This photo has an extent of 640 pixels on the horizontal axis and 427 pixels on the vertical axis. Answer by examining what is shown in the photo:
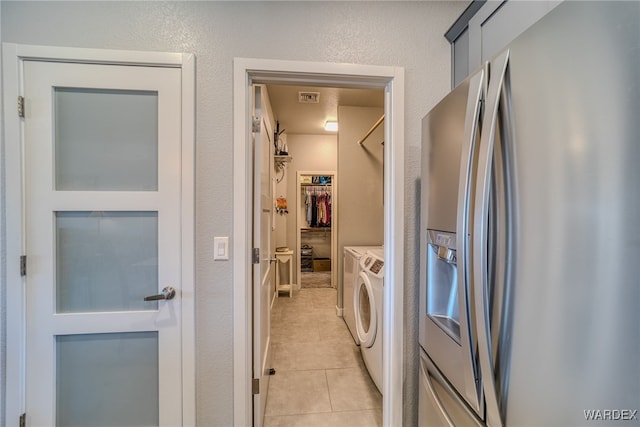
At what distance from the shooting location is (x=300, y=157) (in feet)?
14.5

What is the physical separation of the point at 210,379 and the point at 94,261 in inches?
32.4

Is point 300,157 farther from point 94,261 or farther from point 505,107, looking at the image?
point 505,107

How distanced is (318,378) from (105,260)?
1726mm

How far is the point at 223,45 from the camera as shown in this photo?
4.09 feet

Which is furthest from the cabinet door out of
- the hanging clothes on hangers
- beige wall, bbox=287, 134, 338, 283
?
the hanging clothes on hangers

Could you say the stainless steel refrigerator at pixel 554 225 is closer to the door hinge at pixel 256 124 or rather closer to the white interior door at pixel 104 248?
the door hinge at pixel 256 124

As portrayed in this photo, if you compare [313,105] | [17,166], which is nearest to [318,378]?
[17,166]

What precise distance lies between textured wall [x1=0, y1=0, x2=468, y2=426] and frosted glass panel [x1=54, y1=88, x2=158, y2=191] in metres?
0.23

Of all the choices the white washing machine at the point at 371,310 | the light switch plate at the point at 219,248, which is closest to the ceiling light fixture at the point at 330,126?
the white washing machine at the point at 371,310

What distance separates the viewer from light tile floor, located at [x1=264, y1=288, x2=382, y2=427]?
1642mm

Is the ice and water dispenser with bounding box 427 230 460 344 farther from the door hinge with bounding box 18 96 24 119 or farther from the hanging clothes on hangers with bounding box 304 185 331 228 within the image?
the hanging clothes on hangers with bounding box 304 185 331 228

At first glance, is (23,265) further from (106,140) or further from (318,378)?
(318,378)

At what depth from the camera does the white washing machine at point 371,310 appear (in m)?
1.67

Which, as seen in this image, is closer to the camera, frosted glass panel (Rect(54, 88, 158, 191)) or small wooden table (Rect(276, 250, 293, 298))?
frosted glass panel (Rect(54, 88, 158, 191))
